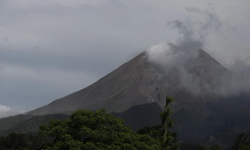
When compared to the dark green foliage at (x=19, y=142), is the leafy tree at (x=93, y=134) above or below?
below

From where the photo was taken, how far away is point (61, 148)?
26.8 m

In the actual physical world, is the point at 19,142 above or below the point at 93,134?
above

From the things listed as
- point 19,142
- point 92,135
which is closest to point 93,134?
point 92,135

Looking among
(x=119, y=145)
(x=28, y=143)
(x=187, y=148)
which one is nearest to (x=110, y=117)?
(x=119, y=145)

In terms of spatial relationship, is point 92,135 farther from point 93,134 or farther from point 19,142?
point 19,142

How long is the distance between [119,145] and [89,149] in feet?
6.85

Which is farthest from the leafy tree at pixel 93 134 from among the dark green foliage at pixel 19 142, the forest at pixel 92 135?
the dark green foliage at pixel 19 142

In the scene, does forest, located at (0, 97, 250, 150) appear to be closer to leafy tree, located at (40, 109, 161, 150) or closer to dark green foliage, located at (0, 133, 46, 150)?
leafy tree, located at (40, 109, 161, 150)

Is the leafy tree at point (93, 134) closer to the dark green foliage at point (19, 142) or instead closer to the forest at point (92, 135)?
the forest at point (92, 135)

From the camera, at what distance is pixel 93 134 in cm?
2725

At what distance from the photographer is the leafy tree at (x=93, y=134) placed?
26.6m

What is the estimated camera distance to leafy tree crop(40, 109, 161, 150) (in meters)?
26.6

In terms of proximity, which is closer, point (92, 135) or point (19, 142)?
point (92, 135)

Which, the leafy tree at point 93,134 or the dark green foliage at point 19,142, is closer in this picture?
the leafy tree at point 93,134
